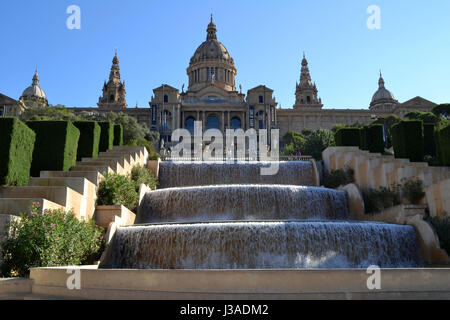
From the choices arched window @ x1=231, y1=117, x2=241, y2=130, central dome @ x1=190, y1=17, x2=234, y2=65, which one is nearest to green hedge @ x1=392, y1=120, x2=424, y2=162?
arched window @ x1=231, y1=117, x2=241, y2=130

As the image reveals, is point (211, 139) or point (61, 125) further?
point (211, 139)

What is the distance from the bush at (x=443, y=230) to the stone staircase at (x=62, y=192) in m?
10.1

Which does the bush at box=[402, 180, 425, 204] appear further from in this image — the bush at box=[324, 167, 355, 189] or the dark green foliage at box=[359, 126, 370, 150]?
the dark green foliage at box=[359, 126, 370, 150]

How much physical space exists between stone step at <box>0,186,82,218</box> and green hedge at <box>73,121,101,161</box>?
8145mm

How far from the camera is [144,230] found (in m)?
11.8

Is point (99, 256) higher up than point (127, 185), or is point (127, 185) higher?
point (127, 185)

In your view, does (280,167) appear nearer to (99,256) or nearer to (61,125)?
(61,125)

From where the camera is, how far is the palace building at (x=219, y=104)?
70250 mm

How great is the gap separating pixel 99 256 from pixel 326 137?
31043 mm

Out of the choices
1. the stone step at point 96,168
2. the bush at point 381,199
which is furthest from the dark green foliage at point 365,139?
the stone step at point 96,168

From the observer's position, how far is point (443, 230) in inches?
481

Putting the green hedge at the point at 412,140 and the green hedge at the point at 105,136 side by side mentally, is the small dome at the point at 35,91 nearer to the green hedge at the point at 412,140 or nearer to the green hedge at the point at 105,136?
the green hedge at the point at 105,136

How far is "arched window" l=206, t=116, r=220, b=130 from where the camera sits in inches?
2835

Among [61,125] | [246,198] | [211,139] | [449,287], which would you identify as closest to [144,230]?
[246,198]
